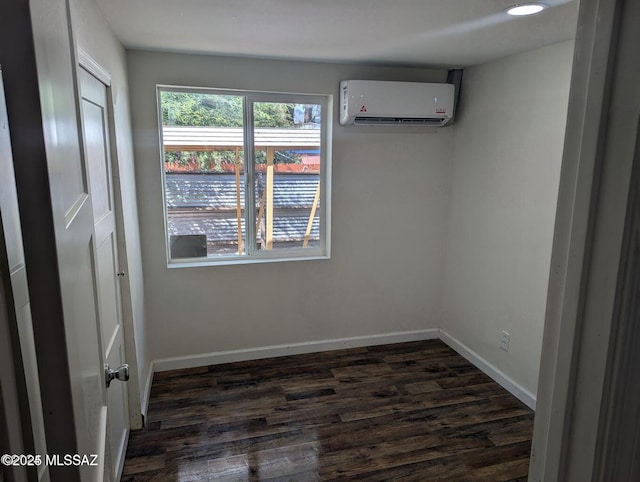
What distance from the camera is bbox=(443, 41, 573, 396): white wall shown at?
8.35ft

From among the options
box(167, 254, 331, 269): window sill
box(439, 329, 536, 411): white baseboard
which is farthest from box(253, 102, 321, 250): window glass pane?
box(439, 329, 536, 411): white baseboard

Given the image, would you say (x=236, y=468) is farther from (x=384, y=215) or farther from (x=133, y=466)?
(x=384, y=215)

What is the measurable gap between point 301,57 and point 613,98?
2.65 meters

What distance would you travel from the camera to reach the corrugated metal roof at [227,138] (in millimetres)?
2996

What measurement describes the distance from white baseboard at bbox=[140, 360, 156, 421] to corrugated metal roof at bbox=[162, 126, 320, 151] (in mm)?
1597

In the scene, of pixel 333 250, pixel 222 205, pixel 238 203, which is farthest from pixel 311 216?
pixel 222 205

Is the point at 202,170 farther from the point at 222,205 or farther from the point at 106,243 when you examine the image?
the point at 106,243

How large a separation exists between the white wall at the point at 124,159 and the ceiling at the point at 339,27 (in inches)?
5.1

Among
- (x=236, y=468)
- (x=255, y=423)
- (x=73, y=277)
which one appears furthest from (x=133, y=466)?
(x=73, y=277)

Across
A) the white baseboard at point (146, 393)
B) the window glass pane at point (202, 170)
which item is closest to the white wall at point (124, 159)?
the white baseboard at point (146, 393)

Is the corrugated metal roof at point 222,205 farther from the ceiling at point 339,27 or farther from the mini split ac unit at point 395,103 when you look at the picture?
the ceiling at point 339,27

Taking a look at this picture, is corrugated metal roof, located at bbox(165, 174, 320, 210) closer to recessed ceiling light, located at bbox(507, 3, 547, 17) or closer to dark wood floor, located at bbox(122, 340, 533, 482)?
dark wood floor, located at bbox(122, 340, 533, 482)

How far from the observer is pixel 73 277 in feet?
2.24

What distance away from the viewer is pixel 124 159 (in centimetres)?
241
